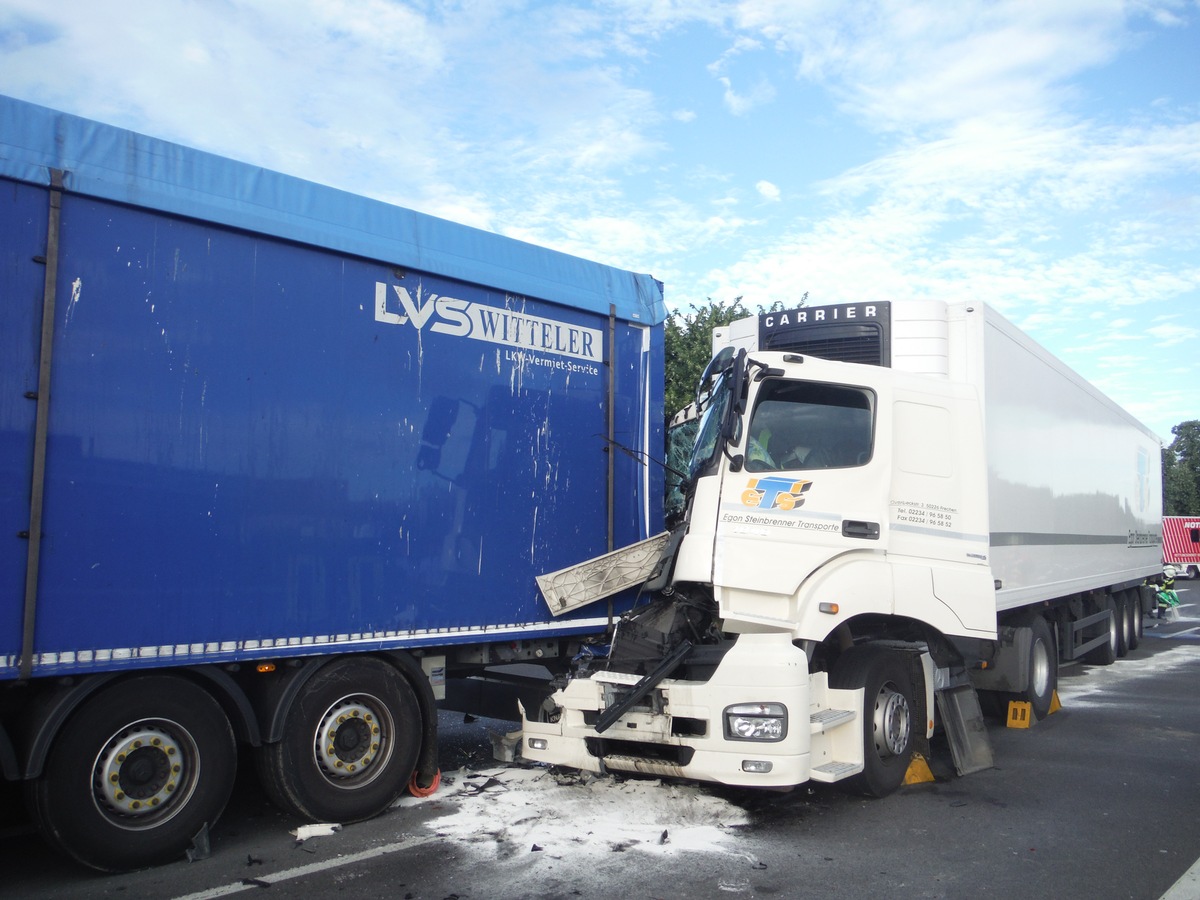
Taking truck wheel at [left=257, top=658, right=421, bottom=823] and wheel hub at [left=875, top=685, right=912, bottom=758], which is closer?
truck wheel at [left=257, top=658, right=421, bottom=823]

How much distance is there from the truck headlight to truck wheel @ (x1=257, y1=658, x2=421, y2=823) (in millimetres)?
1915

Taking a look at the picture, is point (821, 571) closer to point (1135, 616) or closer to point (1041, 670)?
point (1041, 670)

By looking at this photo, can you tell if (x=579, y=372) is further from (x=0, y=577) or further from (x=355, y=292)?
(x=0, y=577)

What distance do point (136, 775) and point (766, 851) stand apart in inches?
129

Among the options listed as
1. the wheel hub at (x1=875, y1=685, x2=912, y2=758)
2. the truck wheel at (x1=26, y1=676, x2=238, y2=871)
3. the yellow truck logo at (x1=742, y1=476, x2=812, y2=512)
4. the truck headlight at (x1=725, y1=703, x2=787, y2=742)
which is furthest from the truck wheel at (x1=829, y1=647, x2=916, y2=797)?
the truck wheel at (x1=26, y1=676, x2=238, y2=871)

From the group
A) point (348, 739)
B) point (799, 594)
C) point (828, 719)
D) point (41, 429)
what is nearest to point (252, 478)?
point (41, 429)

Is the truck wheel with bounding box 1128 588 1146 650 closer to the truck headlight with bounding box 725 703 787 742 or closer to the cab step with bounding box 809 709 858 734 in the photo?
the cab step with bounding box 809 709 858 734

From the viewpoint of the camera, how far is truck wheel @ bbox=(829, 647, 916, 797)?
6.49m

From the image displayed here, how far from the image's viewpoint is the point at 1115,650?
50.3 ft

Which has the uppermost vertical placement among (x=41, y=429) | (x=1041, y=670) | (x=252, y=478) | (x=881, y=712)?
(x=41, y=429)

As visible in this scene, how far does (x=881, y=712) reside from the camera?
669 cm

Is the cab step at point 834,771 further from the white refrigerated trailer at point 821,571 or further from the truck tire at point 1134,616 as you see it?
the truck tire at point 1134,616

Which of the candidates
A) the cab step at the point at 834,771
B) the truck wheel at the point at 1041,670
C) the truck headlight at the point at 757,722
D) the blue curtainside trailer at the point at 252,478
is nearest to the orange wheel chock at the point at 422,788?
the blue curtainside trailer at the point at 252,478

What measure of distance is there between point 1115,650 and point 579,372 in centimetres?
1215
